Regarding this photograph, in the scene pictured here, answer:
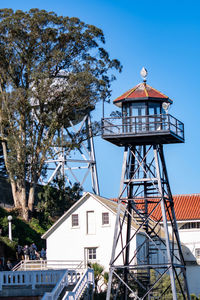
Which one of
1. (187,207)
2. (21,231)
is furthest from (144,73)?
(187,207)

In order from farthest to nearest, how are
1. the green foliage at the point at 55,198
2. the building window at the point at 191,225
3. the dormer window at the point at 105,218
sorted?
the green foliage at the point at 55,198 → the building window at the point at 191,225 → the dormer window at the point at 105,218

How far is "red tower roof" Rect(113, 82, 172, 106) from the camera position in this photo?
33312 mm

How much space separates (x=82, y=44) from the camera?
181ft

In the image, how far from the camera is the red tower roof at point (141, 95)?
33312 mm

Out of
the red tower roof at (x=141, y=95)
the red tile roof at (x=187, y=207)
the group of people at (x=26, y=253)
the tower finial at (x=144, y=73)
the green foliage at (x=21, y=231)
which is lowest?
the group of people at (x=26, y=253)

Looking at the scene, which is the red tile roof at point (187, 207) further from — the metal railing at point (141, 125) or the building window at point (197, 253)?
the metal railing at point (141, 125)

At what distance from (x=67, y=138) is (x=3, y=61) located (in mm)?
7950

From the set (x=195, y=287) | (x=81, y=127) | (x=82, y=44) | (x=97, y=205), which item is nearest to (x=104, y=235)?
(x=97, y=205)

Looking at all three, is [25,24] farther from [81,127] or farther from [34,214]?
[34,214]

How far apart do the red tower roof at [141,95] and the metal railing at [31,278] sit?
30.2 ft

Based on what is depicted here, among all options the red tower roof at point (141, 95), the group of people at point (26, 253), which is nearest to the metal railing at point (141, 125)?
the red tower roof at point (141, 95)

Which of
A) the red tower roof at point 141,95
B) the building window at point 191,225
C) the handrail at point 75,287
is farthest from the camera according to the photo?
the building window at point 191,225

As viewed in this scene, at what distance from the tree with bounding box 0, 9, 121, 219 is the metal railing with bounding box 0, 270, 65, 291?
24.2 meters

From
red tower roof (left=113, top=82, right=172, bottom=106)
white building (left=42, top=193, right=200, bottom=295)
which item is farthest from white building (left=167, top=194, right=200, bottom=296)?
red tower roof (left=113, top=82, right=172, bottom=106)
